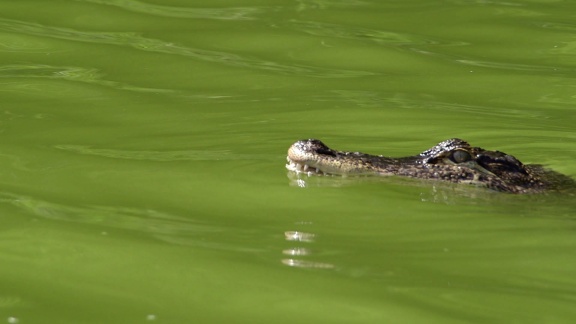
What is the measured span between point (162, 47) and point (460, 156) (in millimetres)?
6267

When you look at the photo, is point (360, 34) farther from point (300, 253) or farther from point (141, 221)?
point (300, 253)

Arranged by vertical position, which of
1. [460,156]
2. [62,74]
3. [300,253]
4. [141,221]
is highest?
[460,156]

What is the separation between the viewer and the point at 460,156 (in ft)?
30.9

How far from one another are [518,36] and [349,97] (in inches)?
152

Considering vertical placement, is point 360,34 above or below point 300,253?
above

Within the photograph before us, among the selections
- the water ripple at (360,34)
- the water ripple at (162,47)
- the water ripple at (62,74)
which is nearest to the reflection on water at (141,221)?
the water ripple at (62,74)

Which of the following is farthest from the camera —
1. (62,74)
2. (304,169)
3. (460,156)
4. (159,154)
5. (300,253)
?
(62,74)

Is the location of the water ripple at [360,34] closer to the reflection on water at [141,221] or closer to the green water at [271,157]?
the green water at [271,157]

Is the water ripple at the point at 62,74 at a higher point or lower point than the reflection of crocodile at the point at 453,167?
lower

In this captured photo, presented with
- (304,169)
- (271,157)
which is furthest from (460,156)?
(271,157)

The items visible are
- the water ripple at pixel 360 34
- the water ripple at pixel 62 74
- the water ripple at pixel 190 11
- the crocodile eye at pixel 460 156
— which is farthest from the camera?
the water ripple at pixel 190 11

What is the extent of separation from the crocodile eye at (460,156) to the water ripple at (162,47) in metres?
4.66

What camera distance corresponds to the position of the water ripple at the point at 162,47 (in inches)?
558

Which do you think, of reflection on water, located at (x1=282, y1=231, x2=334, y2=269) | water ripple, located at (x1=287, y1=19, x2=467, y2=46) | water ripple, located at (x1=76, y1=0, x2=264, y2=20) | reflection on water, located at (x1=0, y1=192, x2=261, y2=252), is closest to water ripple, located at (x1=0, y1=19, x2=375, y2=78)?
water ripple, located at (x1=76, y1=0, x2=264, y2=20)
